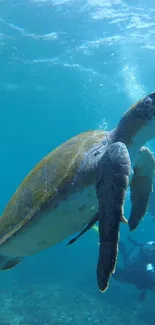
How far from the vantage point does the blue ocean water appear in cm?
1158

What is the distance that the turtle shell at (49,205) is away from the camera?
2.95 m

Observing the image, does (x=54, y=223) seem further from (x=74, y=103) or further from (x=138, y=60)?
(x=74, y=103)

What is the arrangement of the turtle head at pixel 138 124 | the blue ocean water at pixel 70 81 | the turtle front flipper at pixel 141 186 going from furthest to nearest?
the blue ocean water at pixel 70 81 < the turtle front flipper at pixel 141 186 < the turtle head at pixel 138 124

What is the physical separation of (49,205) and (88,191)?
422 mm

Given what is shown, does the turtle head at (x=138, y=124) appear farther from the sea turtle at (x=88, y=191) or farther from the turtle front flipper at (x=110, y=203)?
the turtle front flipper at (x=110, y=203)

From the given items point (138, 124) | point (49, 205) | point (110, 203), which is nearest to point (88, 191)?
point (49, 205)

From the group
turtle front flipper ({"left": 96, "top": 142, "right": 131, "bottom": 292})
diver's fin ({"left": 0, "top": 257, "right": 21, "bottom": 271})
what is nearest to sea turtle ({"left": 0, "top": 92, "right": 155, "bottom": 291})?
turtle front flipper ({"left": 96, "top": 142, "right": 131, "bottom": 292})

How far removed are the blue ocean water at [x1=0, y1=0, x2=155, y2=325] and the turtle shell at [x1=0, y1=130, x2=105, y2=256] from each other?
7239 mm

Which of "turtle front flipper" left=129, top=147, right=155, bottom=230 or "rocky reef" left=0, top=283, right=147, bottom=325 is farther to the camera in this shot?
"rocky reef" left=0, top=283, right=147, bottom=325

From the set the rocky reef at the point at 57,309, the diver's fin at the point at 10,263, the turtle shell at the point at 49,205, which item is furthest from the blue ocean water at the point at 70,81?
the turtle shell at the point at 49,205

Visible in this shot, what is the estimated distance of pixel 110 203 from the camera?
88.8 inches

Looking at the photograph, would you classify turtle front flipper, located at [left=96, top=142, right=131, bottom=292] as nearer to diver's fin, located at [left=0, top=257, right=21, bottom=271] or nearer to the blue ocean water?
diver's fin, located at [left=0, top=257, right=21, bottom=271]

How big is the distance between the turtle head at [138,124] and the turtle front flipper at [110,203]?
0.33m

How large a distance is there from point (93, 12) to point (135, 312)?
1385 centimetres
